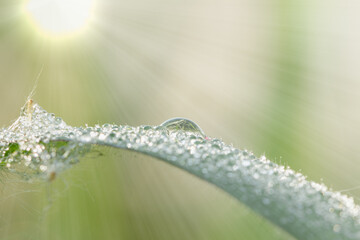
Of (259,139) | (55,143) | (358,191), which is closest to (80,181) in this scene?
(55,143)

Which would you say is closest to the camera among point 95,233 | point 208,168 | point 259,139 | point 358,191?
point 208,168

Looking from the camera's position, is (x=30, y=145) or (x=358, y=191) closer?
(x=30, y=145)

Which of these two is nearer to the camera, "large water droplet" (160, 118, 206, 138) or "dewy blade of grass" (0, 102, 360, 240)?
"dewy blade of grass" (0, 102, 360, 240)

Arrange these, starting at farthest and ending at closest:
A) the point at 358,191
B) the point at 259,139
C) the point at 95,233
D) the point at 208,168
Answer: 1. the point at 259,139
2. the point at 358,191
3. the point at 95,233
4. the point at 208,168

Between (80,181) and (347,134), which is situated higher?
(347,134)

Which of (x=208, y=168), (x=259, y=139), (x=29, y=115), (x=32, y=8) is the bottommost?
(x=208, y=168)

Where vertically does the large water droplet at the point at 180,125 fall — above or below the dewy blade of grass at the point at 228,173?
above

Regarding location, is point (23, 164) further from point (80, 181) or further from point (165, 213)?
point (165, 213)

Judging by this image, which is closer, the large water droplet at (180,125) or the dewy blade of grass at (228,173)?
the dewy blade of grass at (228,173)
